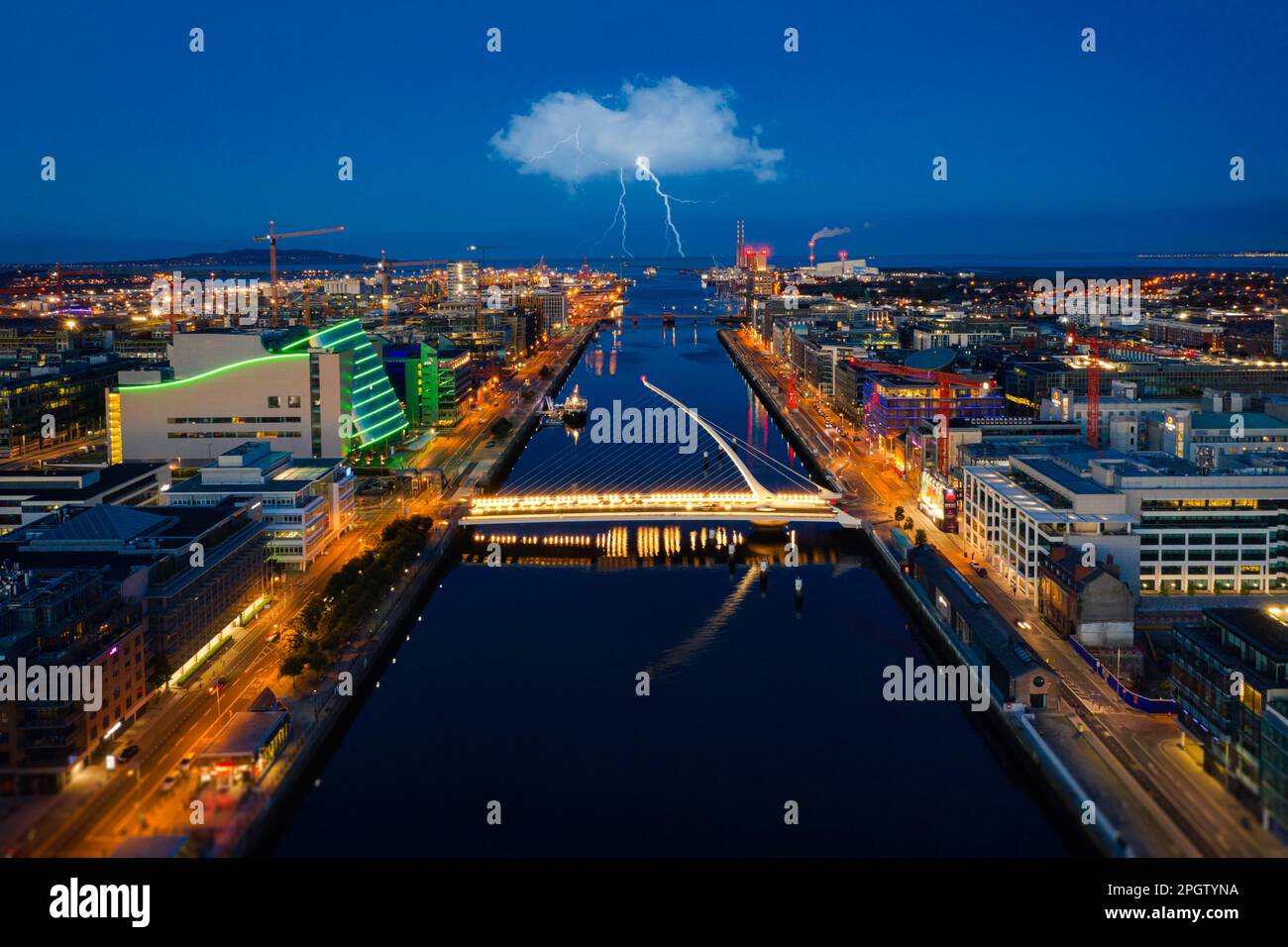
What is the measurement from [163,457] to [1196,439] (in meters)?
22.2

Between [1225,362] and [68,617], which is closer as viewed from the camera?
[68,617]

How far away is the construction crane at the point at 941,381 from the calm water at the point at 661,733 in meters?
4.33

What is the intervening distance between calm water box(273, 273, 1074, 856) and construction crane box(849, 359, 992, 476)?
433cm

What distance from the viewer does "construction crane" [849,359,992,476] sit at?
2470 centimetres

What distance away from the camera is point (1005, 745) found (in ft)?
43.3

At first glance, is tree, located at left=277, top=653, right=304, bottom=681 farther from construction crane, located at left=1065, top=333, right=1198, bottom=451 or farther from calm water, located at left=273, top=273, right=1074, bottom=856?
construction crane, located at left=1065, top=333, right=1198, bottom=451

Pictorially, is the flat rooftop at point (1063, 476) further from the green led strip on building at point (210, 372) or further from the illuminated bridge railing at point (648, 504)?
the green led strip on building at point (210, 372)

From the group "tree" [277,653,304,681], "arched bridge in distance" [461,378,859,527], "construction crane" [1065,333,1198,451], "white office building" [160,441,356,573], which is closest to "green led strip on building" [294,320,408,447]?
"arched bridge in distance" [461,378,859,527]

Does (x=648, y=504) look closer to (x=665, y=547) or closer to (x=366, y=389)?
(x=665, y=547)

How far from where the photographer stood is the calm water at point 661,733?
37.5 ft

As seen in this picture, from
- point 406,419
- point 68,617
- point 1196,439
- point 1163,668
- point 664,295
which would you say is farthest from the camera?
point 664,295

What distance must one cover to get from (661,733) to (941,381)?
20044 millimetres
